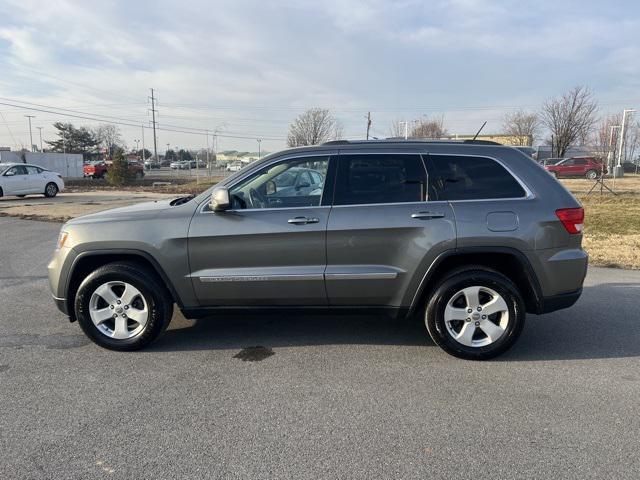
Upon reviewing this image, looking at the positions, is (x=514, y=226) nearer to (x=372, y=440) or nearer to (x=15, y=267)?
(x=372, y=440)

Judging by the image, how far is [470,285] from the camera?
3.95 m

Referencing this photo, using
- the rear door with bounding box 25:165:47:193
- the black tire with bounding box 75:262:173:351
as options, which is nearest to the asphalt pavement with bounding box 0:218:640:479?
the black tire with bounding box 75:262:173:351

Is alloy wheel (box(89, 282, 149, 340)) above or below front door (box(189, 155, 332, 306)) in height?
below

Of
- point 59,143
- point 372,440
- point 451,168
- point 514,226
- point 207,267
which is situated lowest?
point 372,440

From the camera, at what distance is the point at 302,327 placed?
15.8 feet

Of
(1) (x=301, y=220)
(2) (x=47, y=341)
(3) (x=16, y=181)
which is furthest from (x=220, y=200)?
(3) (x=16, y=181)

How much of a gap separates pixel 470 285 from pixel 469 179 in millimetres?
923

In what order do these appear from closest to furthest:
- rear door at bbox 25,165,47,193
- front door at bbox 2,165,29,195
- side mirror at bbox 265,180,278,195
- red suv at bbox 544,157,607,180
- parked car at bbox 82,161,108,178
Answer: side mirror at bbox 265,180,278,195 < front door at bbox 2,165,29,195 < rear door at bbox 25,165,47,193 < red suv at bbox 544,157,607,180 < parked car at bbox 82,161,108,178

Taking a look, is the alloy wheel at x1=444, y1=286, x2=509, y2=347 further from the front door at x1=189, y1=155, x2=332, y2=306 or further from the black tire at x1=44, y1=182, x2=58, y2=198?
the black tire at x1=44, y1=182, x2=58, y2=198

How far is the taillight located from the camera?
3.92m

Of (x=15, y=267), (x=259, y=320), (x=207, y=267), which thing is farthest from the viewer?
(x=15, y=267)

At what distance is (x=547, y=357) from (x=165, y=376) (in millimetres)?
3286

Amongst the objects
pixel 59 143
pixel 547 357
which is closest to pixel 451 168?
pixel 547 357

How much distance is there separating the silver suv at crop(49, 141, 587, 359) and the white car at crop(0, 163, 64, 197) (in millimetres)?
18554
